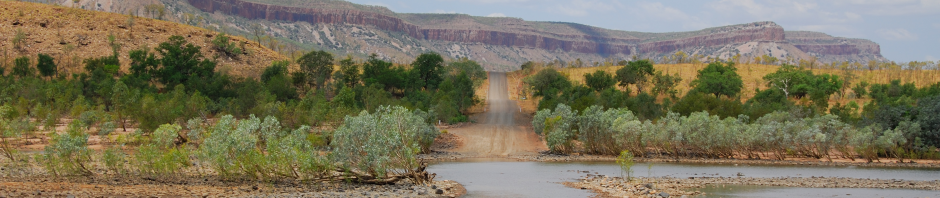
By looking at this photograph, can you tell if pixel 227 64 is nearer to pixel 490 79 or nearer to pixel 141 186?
pixel 490 79

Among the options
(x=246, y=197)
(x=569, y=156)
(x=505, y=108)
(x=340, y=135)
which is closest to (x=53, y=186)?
(x=246, y=197)

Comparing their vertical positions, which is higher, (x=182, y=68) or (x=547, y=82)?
(x=547, y=82)

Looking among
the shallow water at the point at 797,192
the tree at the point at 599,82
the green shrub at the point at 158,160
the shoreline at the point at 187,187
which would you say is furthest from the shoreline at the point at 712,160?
the tree at the point at 599,82

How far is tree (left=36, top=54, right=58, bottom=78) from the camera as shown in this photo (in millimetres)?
83625

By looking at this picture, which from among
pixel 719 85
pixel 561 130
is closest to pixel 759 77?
pixel 719 85

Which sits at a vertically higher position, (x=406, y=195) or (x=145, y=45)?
(x=145, y=45)

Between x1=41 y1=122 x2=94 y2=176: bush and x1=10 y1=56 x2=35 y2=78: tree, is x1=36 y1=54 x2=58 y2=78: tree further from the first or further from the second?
x1=41 y1=122 x2=94 y2=176: bush

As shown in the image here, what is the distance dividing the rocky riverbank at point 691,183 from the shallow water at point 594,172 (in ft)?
3.48

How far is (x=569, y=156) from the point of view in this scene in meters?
53.3

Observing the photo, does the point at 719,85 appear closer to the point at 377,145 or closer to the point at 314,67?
the point at 314,67

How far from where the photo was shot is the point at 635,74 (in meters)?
97.4

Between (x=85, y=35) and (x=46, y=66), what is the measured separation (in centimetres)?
1622

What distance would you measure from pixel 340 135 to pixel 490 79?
10814 centimetres

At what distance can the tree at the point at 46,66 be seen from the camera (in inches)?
3292
